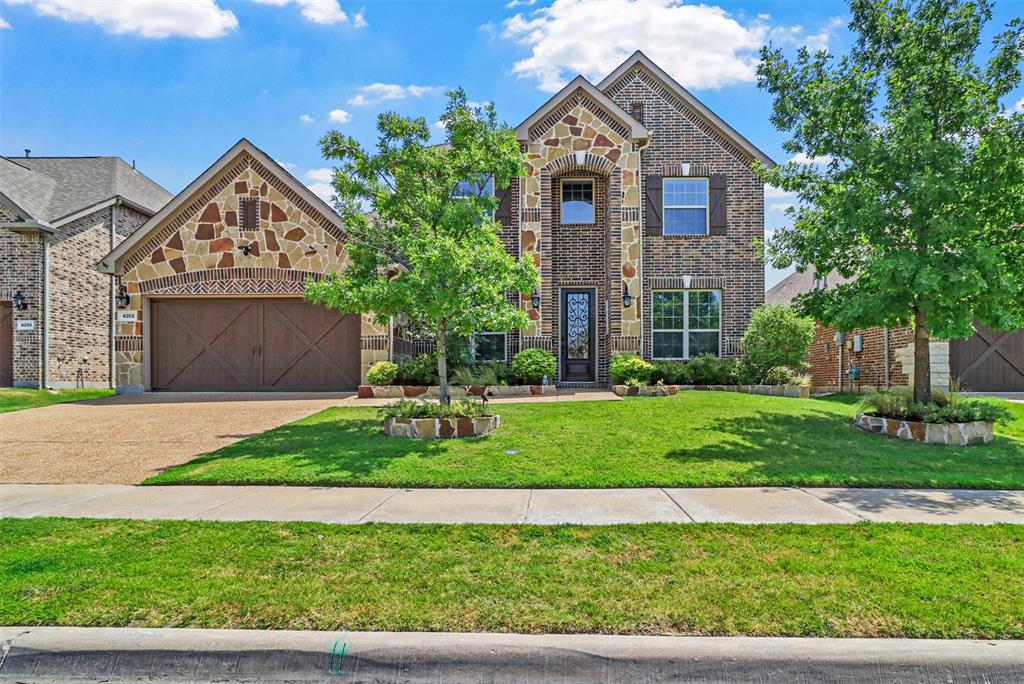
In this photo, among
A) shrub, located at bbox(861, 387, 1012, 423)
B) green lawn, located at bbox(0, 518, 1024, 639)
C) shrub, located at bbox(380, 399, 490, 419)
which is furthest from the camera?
shrub, located at bbox(380, 399, 490, 419)

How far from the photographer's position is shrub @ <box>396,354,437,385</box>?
48.0ft

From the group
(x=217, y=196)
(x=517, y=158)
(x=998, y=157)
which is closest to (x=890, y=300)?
(x=998, y=157)

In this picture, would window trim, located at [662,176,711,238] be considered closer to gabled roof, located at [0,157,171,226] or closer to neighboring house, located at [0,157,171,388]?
neighboring house, located at [0,157,171,388]

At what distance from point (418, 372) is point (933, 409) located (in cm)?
1050

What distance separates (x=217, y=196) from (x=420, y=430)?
10.7m

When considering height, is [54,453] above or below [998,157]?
below

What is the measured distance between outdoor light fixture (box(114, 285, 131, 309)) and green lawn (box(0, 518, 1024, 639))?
12.7 metres

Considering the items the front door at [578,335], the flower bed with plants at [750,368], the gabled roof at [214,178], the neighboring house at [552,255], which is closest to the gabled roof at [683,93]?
the neighboring house at [552,255]

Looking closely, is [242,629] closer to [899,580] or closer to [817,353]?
[899,580]

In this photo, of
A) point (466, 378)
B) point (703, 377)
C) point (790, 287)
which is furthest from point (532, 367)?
point (790, 287)

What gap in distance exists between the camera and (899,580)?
3.81 meters

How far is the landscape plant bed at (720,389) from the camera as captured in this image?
1423 cm

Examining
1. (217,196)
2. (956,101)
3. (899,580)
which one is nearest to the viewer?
(899,580)

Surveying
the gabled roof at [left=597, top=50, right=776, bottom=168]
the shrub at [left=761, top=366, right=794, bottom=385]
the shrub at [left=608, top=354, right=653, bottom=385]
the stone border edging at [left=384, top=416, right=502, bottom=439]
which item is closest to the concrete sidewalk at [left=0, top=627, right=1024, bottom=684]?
the stone border edging at [left=384, top=416, right=502, bottom=439]
